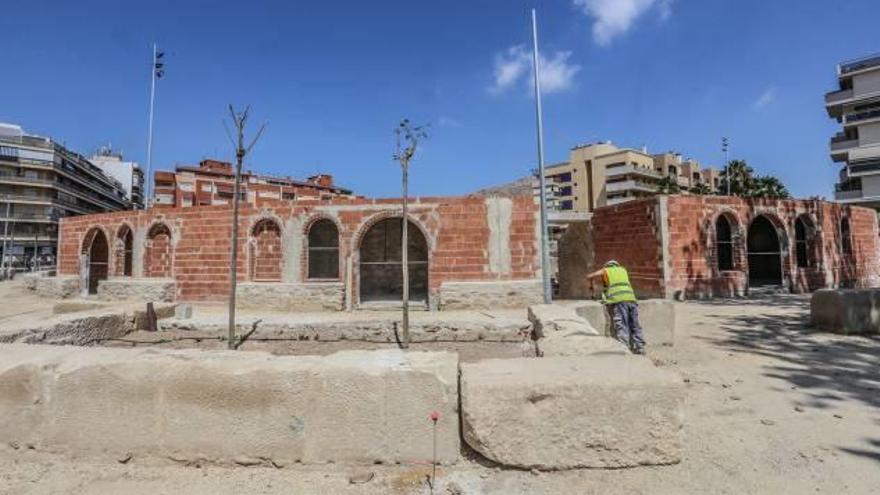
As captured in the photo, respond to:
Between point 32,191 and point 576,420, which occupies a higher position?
point 32,191

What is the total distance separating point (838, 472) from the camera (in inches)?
119

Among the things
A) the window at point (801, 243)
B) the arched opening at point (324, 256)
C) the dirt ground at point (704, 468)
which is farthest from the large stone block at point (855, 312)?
the arched opening at point (324, 256)

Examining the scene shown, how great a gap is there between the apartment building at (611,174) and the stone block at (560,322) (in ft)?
171

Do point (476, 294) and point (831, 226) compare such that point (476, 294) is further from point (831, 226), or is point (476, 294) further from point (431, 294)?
point (831, 226)

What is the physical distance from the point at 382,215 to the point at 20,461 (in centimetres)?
963

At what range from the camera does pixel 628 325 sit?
661 centimetres

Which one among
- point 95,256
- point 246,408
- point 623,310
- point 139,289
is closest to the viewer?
point 246,408

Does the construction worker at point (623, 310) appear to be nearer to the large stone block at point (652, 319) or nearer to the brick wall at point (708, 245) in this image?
the large stone block at point (652, 319)

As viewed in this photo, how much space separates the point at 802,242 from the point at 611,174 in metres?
45.8

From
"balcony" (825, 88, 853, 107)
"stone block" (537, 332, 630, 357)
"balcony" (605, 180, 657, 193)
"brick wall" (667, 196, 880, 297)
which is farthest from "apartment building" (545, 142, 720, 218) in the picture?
"stone block" (537, 332, 630, 357)

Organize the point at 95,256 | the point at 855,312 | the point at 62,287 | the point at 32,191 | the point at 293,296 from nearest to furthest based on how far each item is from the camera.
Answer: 1. the point at 855,312
2. the point at 293,296
3. the point at 62,287
4. the point at 95,256
5. the point at 32,191

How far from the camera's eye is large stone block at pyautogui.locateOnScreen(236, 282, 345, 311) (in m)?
12.0

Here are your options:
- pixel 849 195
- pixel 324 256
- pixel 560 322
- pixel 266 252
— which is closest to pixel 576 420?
pixel 560 322

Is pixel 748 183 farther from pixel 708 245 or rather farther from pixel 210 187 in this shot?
pixel 210 187
